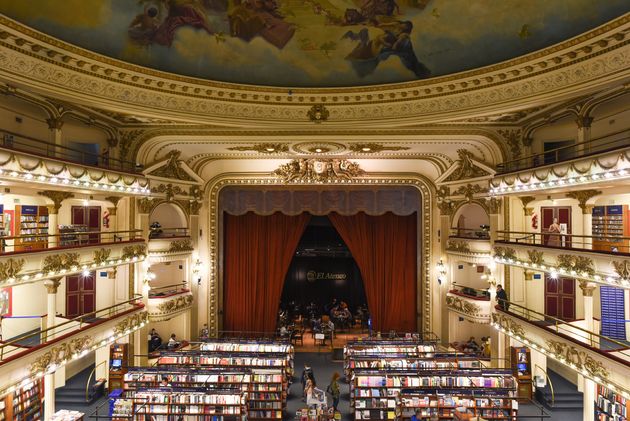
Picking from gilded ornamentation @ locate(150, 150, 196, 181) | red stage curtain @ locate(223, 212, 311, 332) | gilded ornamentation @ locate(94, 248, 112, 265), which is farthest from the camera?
red stage curtain @ locate(223, 212, 311, 332)

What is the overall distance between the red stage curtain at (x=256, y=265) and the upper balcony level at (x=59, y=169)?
201 inches

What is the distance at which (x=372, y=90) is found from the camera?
34.8 feet

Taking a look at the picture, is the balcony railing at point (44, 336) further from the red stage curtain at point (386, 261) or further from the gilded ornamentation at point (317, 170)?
the red stage curtain at point (386, 261)

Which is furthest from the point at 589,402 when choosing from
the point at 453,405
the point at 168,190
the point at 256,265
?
the point at 168,190

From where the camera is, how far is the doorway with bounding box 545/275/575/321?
11.7 m

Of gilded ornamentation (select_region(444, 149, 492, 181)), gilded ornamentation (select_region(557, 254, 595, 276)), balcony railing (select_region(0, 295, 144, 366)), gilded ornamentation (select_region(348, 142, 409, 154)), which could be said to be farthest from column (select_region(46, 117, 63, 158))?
gilded ornamentation (select_region(557, 254, 595, 276))

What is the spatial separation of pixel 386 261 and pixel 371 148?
5.58 metres

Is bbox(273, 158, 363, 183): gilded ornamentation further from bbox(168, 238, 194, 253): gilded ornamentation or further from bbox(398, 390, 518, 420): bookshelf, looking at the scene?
bbox(398, 390, 518, 420): bookshelf

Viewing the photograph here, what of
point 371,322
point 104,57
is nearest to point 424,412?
point 371,322

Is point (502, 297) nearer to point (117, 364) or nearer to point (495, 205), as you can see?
point (495, 205)

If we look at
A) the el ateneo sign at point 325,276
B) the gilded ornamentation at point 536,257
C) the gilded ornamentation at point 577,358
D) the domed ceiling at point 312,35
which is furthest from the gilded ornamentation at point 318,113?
the el ateneo sign at point 325,276

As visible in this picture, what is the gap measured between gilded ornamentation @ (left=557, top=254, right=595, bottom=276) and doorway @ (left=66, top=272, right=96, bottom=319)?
43.3 ft

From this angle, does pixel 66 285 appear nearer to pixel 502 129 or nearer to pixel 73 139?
pixel 73 139

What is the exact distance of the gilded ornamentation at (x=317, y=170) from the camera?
14.2 meters
